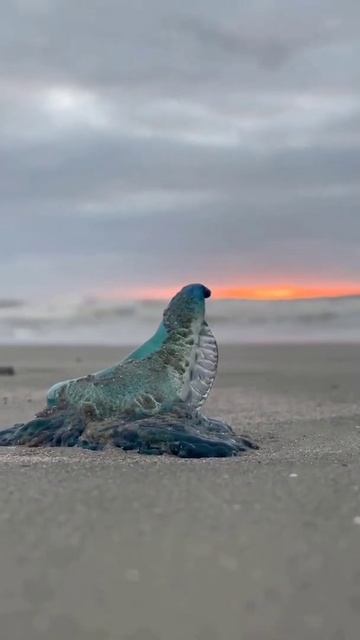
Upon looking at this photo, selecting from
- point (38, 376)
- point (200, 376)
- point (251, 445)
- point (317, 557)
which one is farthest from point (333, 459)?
point (38, 376)

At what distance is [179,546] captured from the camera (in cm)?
356

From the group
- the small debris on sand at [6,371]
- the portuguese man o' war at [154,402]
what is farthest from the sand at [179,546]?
the small debris on sand at [6,371]

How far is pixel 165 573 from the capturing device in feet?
10.8

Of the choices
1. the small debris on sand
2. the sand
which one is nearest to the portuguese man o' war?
the sand

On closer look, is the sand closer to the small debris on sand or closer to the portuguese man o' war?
the portuguese man o' war

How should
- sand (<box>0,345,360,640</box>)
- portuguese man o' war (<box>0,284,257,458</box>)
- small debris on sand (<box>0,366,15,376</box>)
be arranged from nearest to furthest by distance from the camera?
sand (<box>0,345,360,640</box>) < portuguese man o' war (<box>0,284,257,458</box>) < small debris on sand (<box>0,366,15,376</box>)

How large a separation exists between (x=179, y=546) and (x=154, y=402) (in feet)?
10.3

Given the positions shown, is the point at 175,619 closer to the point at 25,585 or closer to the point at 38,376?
the point at 25,585

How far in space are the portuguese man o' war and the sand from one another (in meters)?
0.29

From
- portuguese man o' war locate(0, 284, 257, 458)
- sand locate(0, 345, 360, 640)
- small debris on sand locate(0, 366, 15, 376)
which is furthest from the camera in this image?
small debris on sand locate(0, 366, 15, 376)

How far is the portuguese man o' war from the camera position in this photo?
612 cm

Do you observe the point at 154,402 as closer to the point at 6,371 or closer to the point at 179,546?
the point at 179,546

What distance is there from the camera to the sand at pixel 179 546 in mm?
2943

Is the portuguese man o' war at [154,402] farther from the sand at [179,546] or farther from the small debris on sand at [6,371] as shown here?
the small debris on sand at [6,371]
